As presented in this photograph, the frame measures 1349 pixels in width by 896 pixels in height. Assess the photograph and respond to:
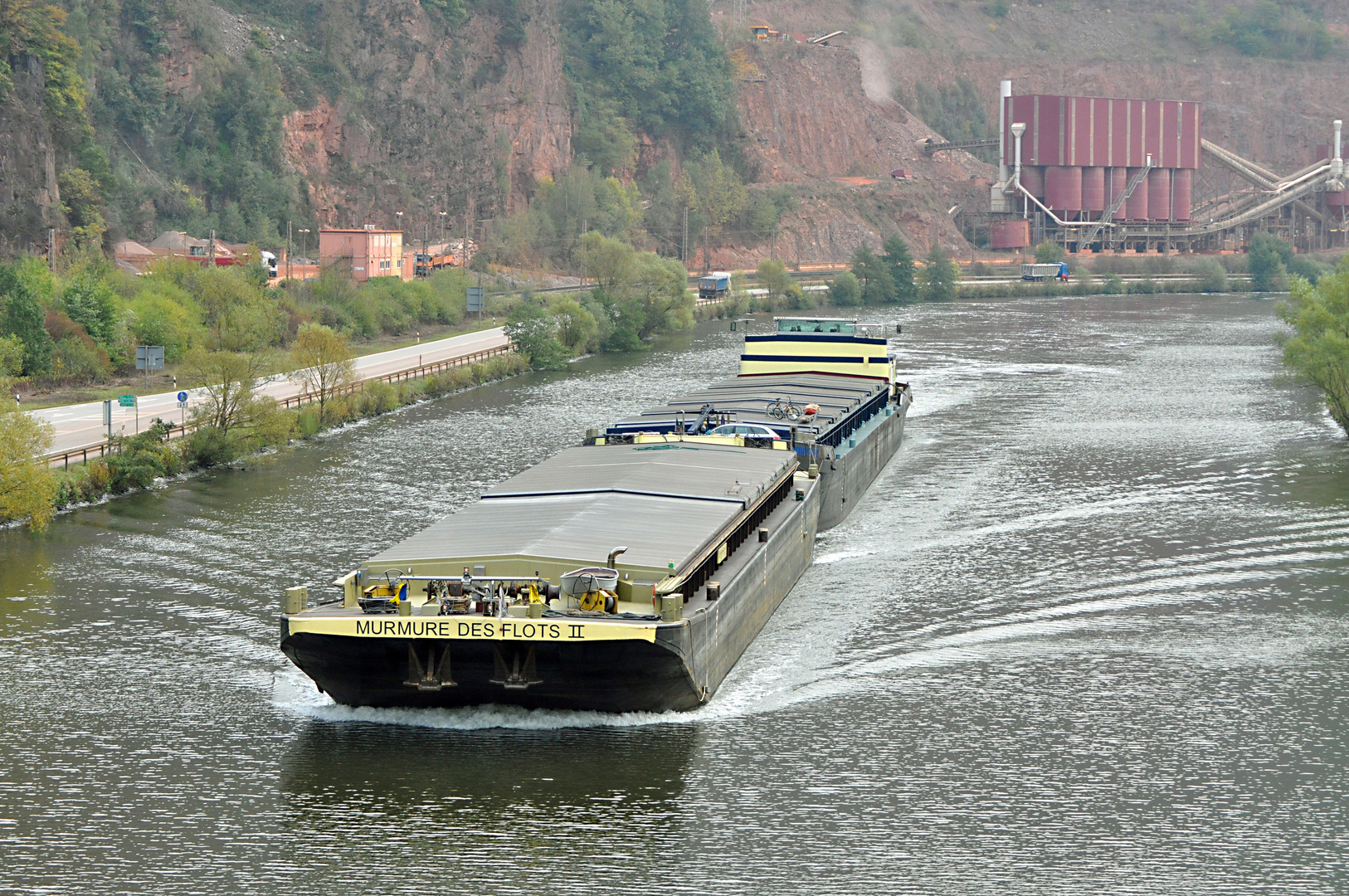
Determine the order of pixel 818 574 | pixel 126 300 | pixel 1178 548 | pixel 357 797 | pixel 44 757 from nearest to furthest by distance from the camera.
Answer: pixel 357 797, pixel 44 757, pixel 818 574, pixel 1178 548, pixel 126 300

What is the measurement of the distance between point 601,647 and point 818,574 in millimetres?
14937

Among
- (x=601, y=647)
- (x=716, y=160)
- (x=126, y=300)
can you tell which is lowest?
(x=601, y=647)

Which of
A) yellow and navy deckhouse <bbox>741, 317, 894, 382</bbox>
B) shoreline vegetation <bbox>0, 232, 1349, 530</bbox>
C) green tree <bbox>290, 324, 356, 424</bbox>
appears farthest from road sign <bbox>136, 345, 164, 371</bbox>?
yellow and navy deckhouse <bbox>741, 317, 894, 382</bbox>

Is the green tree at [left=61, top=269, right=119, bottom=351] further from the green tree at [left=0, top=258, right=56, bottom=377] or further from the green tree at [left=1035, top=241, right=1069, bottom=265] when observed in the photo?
the green tree at [left=1035, top=241, right=1069, bottom=265]

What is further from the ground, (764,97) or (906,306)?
(764,97)

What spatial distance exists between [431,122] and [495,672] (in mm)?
129109

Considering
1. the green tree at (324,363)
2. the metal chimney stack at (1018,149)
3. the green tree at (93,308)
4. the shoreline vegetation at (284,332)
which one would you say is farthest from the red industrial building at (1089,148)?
the green tree at (324,363)

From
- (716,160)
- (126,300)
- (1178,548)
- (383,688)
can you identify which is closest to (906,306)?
(716,160)

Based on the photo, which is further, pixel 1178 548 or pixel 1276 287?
pixel 1276 287

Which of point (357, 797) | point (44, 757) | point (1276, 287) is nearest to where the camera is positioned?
point (357, 797)

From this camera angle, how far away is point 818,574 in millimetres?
39125

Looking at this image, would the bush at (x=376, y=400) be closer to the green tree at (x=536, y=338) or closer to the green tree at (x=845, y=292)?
the green tree at (x=536, y=338)

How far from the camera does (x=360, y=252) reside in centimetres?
11025

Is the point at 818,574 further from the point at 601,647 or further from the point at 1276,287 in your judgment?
the point at 1276,287
